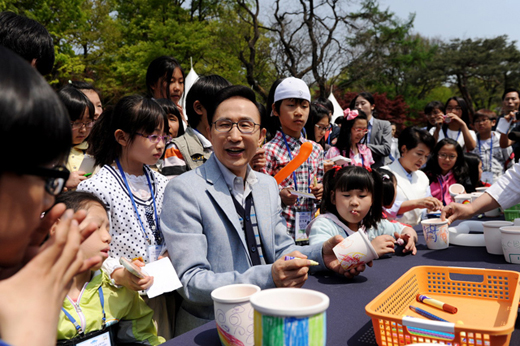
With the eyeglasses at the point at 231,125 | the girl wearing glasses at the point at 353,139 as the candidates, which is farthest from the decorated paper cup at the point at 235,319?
the girl wearing glasses at the point at 353,139

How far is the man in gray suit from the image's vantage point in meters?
1.55

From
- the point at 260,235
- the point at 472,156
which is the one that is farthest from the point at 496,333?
the point at 472,156

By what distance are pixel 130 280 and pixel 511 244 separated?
1823 mm

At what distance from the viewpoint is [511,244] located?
1.94 metres

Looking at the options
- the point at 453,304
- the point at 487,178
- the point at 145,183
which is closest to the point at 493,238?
the point at 453,304

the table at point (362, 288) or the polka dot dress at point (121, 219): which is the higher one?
the polka dot dress at point (121, 219)

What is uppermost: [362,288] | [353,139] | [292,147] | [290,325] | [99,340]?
[353,139]

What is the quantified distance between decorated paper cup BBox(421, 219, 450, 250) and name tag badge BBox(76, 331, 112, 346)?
71.5 inches

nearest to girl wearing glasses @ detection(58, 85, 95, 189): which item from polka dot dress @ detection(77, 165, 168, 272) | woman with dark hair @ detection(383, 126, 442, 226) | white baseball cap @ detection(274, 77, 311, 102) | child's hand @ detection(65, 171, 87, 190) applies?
child's hand @ detection(65, 171, 87, 190)

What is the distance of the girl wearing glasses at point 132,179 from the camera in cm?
209

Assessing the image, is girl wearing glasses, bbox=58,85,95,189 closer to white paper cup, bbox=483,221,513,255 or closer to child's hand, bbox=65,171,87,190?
child's hand, bbox=65,171,87,190

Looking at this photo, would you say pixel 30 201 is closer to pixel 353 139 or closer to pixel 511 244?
pixel 511 244

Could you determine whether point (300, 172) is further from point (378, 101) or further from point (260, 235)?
point (378, 101)

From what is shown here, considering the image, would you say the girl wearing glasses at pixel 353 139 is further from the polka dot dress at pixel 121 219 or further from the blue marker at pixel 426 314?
the blue marker at pixel 426 314
